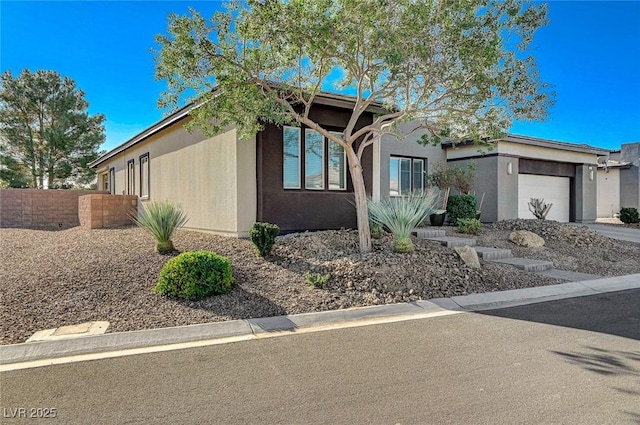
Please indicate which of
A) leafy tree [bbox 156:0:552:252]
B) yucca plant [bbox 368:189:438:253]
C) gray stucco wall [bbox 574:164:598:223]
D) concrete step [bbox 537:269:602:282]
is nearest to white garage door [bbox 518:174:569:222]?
gray stucco wall [bbox 574:164:598:223]

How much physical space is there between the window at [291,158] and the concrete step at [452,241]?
395cm

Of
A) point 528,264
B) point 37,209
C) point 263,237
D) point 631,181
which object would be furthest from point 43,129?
point 631,181

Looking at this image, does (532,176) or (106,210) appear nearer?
(106,210)

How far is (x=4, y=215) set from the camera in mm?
15898

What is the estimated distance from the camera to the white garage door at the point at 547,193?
17.5 metres

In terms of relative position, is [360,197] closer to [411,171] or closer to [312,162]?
[312,162]

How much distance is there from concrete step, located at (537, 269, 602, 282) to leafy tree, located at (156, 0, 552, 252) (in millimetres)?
3444

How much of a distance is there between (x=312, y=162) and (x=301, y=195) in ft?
3.20

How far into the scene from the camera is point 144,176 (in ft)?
51.1

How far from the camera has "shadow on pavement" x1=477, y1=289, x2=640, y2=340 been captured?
5203 mm

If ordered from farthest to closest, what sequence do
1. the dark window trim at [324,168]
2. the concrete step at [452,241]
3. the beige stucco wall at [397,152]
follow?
the beige stucco wall at [397,152] → the dark window trim at [324,168] → the concrete step at [452,241]

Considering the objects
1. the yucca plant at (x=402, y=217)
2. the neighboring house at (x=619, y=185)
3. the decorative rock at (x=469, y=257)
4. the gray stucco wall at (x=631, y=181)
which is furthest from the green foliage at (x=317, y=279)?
the gray stucco wall at (x=631, y=181)

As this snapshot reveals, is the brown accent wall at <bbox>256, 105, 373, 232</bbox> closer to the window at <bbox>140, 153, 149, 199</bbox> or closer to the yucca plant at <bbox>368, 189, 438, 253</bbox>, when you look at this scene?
the yucca plant at <bbox>368, 189, 438, 253</bbox>

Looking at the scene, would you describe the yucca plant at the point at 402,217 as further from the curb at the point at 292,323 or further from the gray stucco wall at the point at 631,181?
the gray stucco wall at the point at 631,181
